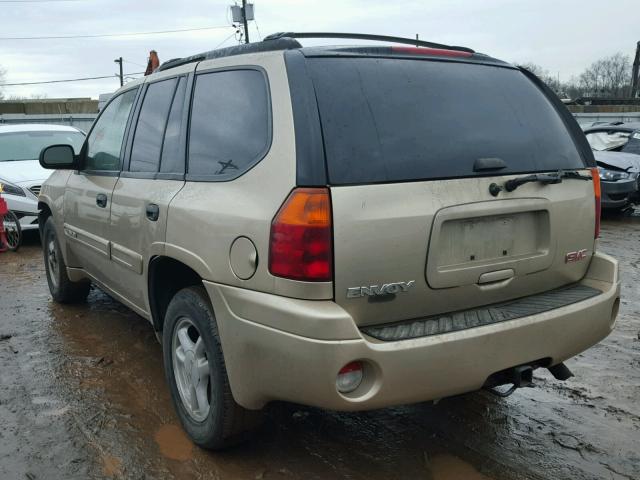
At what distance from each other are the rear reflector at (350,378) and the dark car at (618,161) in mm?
9322

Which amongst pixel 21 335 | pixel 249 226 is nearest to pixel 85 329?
pixel 21 335

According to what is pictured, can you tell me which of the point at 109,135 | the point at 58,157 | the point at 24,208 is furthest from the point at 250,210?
the point at 24,208

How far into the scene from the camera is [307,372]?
2291 mm

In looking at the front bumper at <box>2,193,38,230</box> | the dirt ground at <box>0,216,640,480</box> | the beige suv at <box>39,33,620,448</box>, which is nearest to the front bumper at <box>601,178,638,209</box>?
the dirt ground at <box>0,216,640,480</box>

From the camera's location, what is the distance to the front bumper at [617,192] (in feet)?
34.1

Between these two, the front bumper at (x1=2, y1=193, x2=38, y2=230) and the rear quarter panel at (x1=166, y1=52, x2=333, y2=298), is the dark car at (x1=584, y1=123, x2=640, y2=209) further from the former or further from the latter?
the rear quarter panel at (x1=166, y1=52, x2=333, y2=298)

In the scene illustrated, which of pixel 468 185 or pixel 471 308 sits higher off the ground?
pixel 468 185

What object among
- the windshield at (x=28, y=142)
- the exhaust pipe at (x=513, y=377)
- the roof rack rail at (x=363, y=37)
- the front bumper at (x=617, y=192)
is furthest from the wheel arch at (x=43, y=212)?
the front bumper at (x=617, y=192)

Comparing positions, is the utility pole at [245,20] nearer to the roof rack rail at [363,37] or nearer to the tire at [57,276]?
the tire at [57,276]

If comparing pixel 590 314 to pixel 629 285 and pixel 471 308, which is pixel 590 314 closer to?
pixel 471 308

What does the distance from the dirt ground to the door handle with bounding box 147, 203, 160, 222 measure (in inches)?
44.2

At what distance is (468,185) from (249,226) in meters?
0.94

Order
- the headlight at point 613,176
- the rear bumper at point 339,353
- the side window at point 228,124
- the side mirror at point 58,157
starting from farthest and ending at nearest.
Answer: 1. the headlight at point 613,176
2. the side mirror at point 58,157
3. the side window at point 228,124
4. the rear bumper at point 339,353

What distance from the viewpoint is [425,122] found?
257 cm
